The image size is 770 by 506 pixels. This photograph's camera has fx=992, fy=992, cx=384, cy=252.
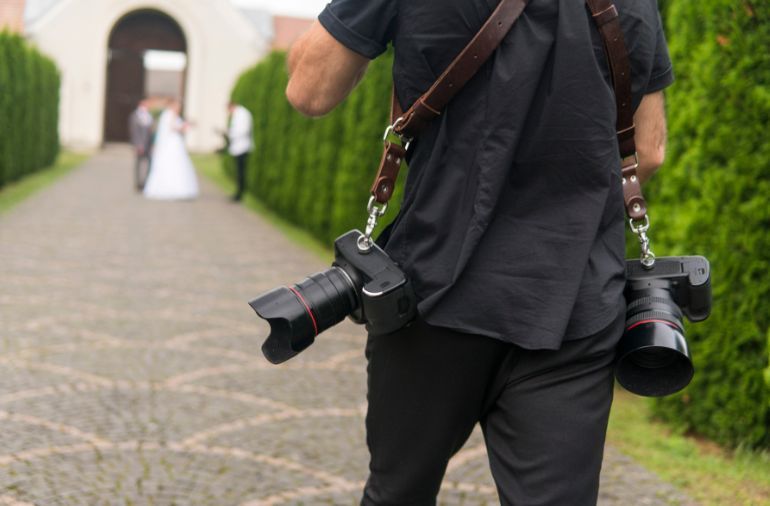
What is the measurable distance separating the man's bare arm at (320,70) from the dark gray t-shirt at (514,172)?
0.13 feet

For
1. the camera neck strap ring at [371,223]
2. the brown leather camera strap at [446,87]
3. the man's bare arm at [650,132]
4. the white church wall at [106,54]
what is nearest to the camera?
the brown leather camera strap at [446,87]

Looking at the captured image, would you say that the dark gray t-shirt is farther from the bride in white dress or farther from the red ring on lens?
the bride in white dress

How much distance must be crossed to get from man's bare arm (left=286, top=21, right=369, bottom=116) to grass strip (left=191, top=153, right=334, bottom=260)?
8211mm

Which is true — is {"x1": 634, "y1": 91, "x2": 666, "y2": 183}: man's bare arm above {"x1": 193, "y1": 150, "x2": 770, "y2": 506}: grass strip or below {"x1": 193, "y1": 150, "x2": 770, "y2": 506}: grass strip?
above

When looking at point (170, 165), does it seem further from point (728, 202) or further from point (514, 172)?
point (514, 172)

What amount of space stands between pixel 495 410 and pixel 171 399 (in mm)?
3049

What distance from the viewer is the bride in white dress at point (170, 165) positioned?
55.8ft

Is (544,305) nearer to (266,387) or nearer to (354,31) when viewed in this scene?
(354,31)

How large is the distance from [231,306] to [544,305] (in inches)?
219

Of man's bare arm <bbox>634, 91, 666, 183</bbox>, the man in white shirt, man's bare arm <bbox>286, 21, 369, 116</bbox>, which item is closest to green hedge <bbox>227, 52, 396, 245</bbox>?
the man in white shirt

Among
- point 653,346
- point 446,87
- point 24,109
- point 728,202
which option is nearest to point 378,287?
point 446,87

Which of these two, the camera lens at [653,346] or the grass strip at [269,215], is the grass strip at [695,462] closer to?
the camera lens at [653,346]

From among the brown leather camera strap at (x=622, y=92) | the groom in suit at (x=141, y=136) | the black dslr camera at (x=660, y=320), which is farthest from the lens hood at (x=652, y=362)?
the groom in suit at (x=141, y=136)

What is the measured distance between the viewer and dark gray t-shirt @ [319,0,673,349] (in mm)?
1811
